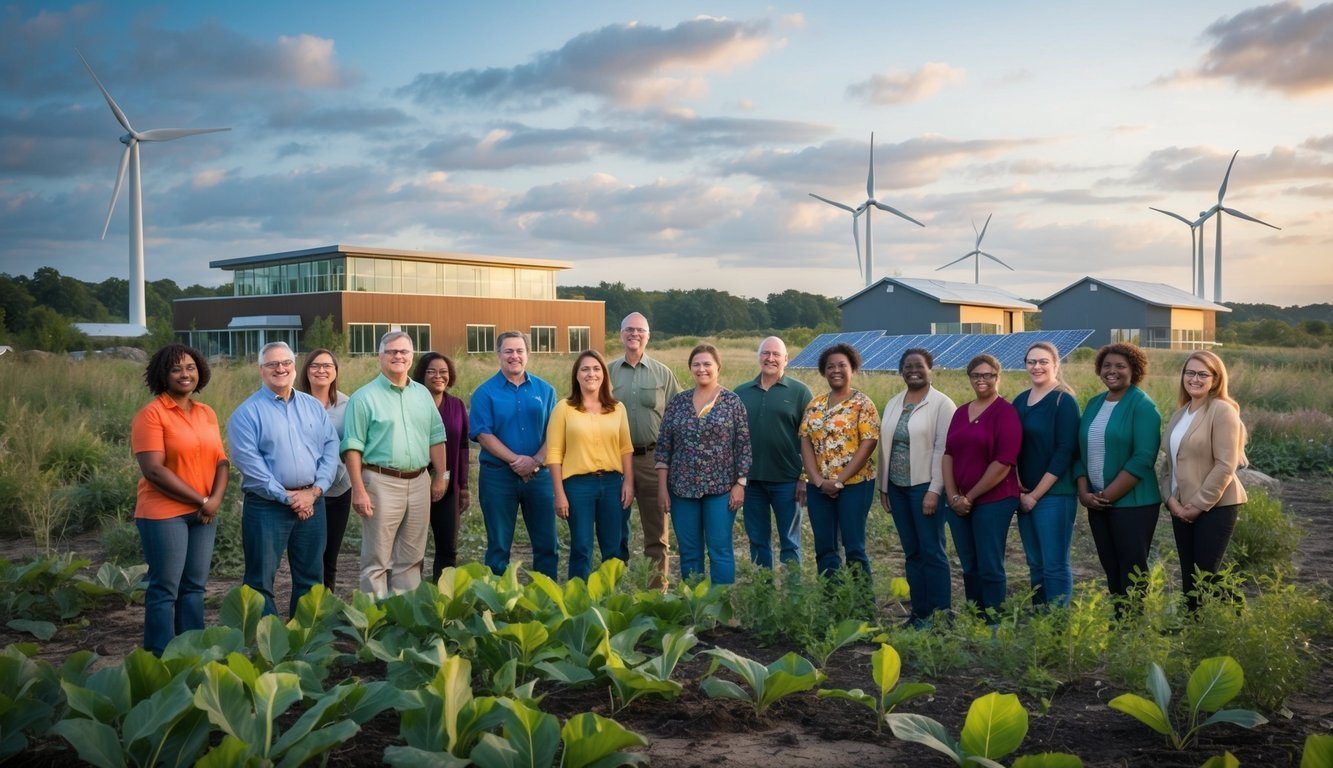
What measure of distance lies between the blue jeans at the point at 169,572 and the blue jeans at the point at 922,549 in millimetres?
4109

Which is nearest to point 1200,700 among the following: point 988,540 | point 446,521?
point 988,540

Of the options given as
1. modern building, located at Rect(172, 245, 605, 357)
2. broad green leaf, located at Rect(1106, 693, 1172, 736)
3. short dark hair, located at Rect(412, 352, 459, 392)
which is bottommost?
broad green leaf, located at Rect(1106, 693, 1172, 736)

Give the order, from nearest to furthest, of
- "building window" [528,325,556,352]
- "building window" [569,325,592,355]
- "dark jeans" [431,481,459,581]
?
"dark jeans" [431,481,459,581], "building window" [528,325,556,352], "building window" [569,325,592,355]

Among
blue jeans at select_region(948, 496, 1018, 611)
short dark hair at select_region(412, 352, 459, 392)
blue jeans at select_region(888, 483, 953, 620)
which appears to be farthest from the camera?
short dark hair at select_region(412, 352, 459, 392)

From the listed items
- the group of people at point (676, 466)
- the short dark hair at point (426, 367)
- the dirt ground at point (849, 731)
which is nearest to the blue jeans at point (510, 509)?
the group of people at point (676, 466)

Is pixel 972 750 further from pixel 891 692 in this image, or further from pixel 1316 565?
pixel 1316 565

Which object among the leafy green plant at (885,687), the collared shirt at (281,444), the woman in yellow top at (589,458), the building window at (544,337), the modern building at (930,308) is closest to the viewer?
the leafy green plant at (885,687)

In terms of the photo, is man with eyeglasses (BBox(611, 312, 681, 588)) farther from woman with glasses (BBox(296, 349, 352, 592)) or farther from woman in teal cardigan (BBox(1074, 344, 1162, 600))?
woman in teal cardigan (BBox(1074, 344, 1162, 600))

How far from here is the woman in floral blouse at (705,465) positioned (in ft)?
21.4

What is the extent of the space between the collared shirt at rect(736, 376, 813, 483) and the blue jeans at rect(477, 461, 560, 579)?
1422 mm

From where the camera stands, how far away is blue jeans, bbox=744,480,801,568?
22.3ft

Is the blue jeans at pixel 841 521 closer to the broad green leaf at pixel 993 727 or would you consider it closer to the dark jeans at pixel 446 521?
the dark jeans at pixel 446 521

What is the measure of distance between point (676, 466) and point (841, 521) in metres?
1.14

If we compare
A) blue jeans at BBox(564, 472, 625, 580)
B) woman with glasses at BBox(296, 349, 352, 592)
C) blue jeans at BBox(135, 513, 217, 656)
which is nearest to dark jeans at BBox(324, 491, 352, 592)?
woman with glasses at BBox(296, 349, 352, 592)
